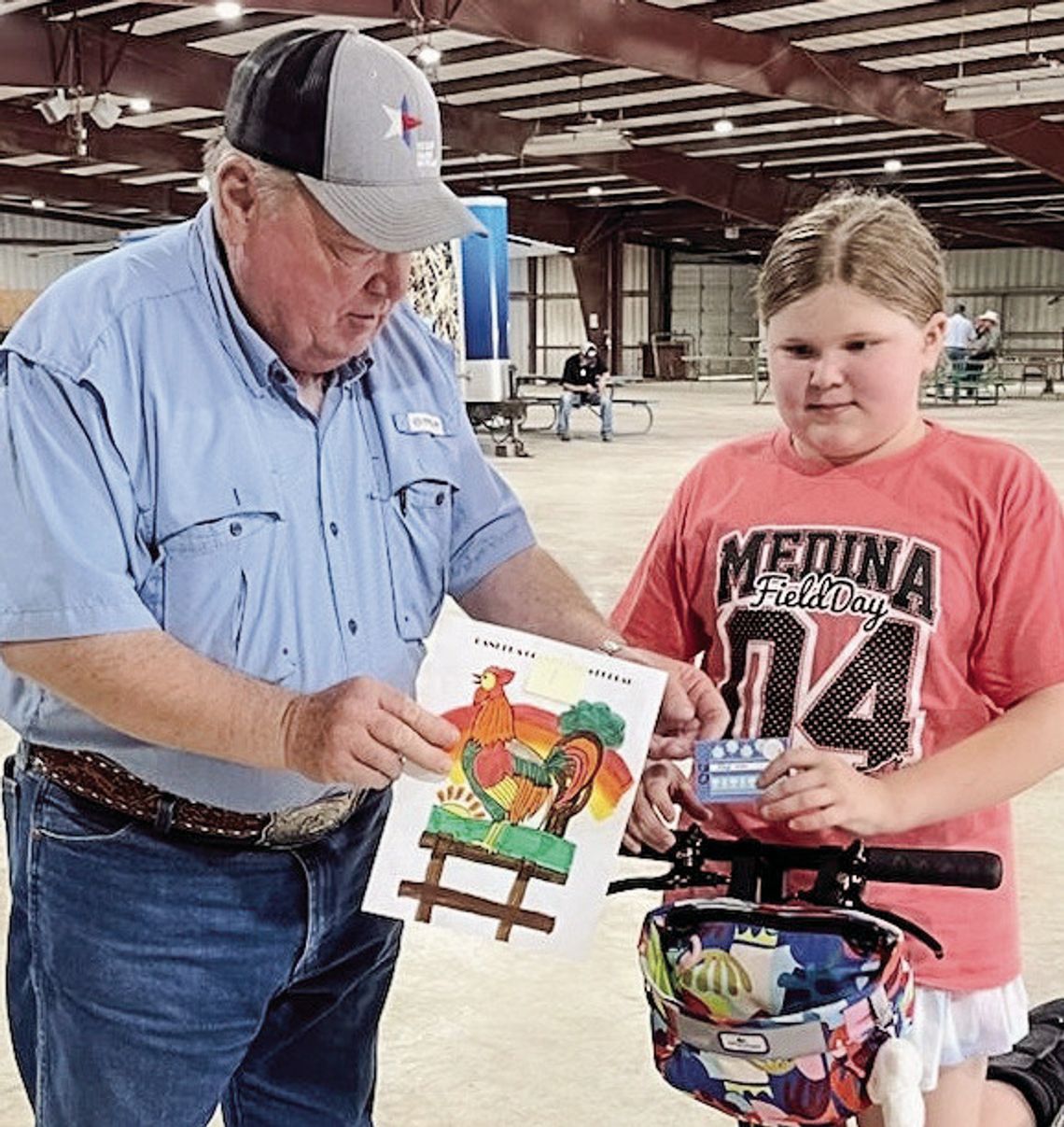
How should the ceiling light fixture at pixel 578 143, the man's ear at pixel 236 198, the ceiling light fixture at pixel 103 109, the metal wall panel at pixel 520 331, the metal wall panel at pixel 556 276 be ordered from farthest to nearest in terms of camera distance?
the metal wall panel at pixel 520 331 → the metal wall panel at pixel 556 276 → the ceiling light fixture at pixel 578 143 → the ceiling light fixture at pixel 103 109 → the man's ear at pixel 236 198

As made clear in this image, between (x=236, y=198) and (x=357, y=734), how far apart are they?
0.50 metres

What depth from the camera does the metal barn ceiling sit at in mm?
12336

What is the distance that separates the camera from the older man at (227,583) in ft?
3.84

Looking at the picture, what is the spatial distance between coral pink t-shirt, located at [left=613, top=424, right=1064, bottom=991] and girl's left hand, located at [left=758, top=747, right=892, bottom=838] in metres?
0.16

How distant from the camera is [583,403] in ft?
53.3

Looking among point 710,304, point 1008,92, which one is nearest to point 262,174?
point 1008,92

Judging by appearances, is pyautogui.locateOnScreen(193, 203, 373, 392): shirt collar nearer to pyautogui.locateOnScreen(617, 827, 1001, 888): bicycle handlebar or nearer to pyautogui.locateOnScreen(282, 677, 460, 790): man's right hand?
pyautogui.locateOnScreen(282, 677, 460, 790): man's right hand

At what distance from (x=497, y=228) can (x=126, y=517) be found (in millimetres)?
9531

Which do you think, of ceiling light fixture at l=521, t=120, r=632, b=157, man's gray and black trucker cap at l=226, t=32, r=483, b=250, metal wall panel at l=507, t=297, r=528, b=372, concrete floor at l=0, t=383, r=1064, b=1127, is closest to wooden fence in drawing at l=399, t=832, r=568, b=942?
man's gray and black trucker cap at l=226, t=32, r=483, b=250

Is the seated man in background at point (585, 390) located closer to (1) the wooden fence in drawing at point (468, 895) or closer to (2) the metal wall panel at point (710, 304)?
(1) the wooden fence in drawing at point (468, 895)

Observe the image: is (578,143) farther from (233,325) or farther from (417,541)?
(233,325)

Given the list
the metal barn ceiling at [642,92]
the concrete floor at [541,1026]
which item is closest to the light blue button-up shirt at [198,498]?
the concrete floor at [541,1026]

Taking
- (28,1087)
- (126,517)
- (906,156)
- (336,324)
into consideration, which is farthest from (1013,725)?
(906,156)

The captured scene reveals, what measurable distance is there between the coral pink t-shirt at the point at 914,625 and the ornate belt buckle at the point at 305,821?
44 centimetres
